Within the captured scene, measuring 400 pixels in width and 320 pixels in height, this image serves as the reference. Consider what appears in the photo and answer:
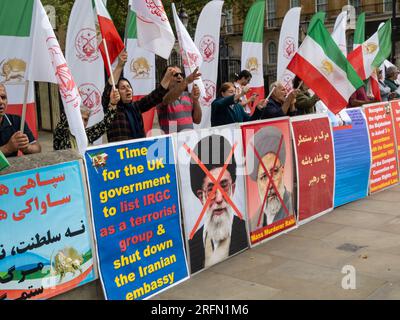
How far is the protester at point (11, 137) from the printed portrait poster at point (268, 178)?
2460 mm

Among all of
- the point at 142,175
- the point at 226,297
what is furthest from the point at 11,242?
the point at 226,297

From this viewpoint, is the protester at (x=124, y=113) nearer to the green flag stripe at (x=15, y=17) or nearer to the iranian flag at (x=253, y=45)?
the green flag stripe at (x=15, y=17)

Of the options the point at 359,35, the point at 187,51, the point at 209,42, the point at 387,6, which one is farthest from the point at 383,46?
the point at 387,6

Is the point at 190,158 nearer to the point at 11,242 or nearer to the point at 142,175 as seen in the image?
the point at 142,175

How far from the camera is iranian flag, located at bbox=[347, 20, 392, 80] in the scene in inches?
350

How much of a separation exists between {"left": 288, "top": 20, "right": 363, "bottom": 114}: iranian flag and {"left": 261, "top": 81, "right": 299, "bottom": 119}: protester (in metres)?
0.40

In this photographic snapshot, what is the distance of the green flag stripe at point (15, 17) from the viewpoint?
19.9 feet

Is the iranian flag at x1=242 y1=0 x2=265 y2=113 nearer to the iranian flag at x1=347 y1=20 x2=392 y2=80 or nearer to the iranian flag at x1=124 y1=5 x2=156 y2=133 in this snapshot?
the iranian flag at x1=124 y1=5 x2=156 y2=133

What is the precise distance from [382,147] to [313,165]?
2.27 m

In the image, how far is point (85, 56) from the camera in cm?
808

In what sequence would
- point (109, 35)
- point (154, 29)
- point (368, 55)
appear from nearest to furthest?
1. point (109, 35)
2. point (154, 29)
3. point (368, 55)

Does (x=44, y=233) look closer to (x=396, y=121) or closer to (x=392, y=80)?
(x=396, y=121)

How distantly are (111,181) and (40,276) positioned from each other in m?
0.98

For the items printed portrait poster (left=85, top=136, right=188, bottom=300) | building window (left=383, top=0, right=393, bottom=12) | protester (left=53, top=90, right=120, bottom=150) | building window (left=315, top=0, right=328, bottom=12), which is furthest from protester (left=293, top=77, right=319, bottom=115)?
building window (left=315, top=0, right=328, bottom=12)
